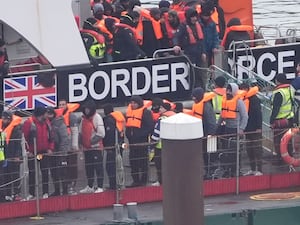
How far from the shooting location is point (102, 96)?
18141mm

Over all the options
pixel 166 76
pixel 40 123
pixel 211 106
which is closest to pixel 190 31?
pixel 166 76

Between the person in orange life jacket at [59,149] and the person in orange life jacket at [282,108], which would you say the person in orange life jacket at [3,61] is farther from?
the person in orange life jacket at [282,108]

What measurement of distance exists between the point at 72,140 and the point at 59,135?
22cm

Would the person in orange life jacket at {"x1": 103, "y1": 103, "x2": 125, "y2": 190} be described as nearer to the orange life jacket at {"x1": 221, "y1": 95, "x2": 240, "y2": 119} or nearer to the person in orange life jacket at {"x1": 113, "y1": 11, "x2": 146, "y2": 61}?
the orange life jacket at {"x1": 221, "y1": 95, "x2": 240, "y2": 119}

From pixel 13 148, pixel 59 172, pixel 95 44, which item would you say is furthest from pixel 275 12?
pixel 13 148

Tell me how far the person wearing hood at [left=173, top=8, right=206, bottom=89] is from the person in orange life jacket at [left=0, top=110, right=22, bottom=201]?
3398 millimetres

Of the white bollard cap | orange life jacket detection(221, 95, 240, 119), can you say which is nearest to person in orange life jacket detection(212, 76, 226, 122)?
orange life jacket detection(221, 95, 240, 119)

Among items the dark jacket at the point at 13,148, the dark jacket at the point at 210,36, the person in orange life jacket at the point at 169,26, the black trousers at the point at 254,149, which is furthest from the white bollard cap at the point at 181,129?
the person in orange life jacket at the point at 169,26

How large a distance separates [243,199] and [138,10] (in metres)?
4.11

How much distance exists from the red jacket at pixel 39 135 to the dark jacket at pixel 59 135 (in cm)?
6

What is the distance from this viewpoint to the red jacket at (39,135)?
15867 millimetres

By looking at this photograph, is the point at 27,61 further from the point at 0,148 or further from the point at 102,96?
the point at 0,148

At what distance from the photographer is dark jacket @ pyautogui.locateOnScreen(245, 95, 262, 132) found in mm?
16844

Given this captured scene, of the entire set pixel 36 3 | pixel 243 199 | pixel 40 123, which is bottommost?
pixel 243 199
